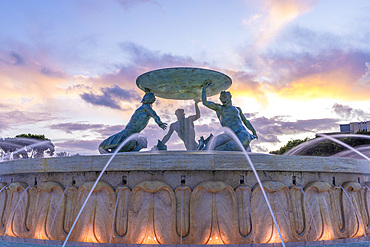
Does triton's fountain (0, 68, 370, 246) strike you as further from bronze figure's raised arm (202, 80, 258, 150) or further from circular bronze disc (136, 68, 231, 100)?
circular bronze disc (136, 68, 231, 100)

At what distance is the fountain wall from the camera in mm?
6078

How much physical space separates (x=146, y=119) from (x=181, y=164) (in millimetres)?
5072

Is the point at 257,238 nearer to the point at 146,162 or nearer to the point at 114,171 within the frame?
the point at 146,162

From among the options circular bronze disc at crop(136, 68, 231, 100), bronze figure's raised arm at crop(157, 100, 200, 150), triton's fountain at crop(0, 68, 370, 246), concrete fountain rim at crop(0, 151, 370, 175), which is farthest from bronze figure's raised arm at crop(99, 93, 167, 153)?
triton's fountain at crop(0, 68, 370, 246)

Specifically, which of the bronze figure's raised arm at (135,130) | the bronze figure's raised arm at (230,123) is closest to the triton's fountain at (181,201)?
the bronze figure's raised arm at (230,123)

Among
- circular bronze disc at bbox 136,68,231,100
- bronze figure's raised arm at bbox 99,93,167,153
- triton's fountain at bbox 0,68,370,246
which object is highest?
circular bronze disc at bbox 136,68,231,100

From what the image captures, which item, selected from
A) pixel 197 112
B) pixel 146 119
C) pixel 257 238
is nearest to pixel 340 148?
pixel 197 112

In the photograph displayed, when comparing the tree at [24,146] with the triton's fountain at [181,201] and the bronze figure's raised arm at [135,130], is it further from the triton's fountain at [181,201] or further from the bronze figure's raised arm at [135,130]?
the triton's fountain at [181,201]

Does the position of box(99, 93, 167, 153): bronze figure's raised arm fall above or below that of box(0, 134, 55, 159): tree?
below

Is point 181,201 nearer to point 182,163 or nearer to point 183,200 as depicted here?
point 183,200

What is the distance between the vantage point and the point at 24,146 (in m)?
40.7

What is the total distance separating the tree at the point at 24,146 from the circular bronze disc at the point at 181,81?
98.9 feet

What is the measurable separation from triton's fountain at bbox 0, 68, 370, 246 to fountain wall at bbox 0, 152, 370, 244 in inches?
0.7

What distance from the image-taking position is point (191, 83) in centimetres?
1206
